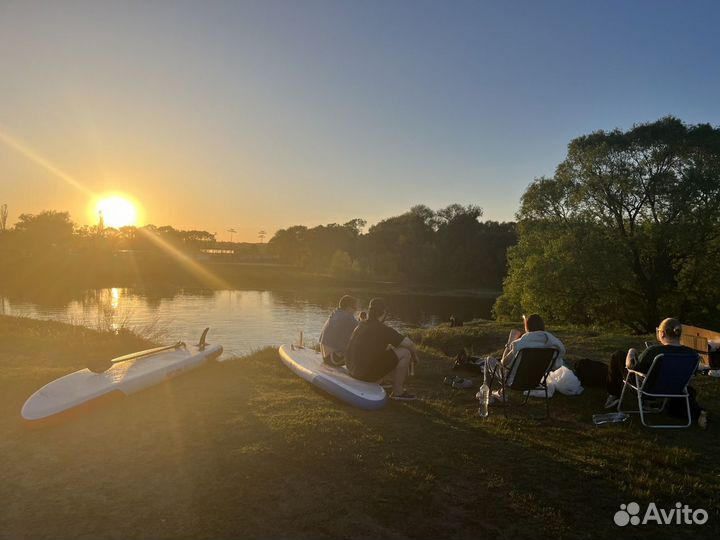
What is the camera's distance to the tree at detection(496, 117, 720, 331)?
21219 millimetres

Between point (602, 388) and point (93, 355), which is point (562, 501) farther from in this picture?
point (93, 355)

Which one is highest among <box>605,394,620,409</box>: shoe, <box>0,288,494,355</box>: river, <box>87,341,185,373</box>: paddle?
<box>87,341,185,373</box>: paddle

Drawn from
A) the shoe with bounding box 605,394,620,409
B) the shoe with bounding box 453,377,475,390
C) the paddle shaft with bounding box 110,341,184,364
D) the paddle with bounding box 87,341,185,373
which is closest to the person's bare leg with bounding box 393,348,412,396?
the shoe with bounding box 453,377,475,390

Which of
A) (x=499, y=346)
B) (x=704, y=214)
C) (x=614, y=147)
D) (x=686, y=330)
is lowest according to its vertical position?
(x=499, y=346)

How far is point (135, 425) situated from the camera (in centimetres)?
554

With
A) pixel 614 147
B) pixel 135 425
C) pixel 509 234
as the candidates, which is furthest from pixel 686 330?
pixel 509 234

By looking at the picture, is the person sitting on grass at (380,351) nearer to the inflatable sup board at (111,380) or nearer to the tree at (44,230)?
the inflatable sup board at (111,380)

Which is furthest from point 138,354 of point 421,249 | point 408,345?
point 421,249

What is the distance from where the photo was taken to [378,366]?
6879 millimetres

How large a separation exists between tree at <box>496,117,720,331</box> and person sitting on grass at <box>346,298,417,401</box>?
1675cm

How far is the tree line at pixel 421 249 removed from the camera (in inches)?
3472

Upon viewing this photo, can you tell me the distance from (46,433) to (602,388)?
7.19 meters

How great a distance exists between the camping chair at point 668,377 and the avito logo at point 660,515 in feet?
6.73

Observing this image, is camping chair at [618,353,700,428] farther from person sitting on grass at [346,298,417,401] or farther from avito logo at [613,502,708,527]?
person sitting on grass at [346,298,417,401]
